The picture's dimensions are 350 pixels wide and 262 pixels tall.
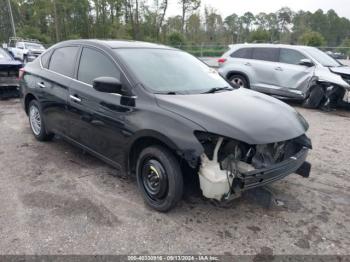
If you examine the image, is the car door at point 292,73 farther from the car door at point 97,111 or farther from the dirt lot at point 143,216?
the car door at point 97,111

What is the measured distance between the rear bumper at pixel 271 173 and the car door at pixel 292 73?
222 inches

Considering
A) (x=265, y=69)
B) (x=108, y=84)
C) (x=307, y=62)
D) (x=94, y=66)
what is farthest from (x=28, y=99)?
(x=307, y=62)

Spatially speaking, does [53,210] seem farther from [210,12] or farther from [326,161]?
[210,12]

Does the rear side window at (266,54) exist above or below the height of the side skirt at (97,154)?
above

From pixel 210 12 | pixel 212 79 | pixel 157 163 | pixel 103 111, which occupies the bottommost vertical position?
pixel 157 163

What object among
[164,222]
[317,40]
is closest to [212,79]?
[164,222]

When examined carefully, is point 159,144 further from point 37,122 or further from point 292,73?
point 292,73

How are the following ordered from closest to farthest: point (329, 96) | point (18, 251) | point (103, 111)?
1. point (18, 251)
2. point (103, 111)
3. point (329, 96)

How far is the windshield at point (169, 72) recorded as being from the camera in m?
3.64

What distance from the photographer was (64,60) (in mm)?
4668

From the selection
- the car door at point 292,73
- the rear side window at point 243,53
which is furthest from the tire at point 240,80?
the car door at point 292,73

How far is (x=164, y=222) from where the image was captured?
3213mm

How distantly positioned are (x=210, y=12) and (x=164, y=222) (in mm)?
57311

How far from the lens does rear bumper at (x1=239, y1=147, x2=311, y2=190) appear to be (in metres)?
2.94
